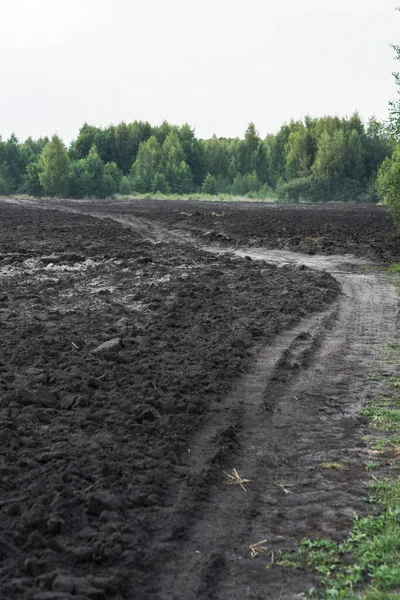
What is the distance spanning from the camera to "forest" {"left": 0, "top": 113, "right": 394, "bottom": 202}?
272ft

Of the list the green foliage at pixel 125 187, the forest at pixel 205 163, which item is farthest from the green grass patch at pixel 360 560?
the green foliage at pixel 125 187

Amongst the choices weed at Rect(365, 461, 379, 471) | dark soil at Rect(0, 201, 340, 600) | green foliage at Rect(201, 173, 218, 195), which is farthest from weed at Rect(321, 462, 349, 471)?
green foliage at Rect(201, 173, 218, 195)

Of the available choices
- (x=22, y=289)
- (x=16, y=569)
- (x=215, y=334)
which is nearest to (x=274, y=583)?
(x=16, y=569)

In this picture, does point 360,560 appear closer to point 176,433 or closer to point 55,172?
point 176,433

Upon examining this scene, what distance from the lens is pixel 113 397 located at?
7988 millimetres

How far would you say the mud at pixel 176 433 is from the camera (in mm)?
4816

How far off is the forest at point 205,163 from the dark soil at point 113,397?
6232 centimetres

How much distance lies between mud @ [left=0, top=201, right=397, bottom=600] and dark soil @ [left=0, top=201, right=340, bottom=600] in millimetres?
19

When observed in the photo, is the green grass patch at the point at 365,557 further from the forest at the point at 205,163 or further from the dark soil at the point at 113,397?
the forest at the point at 205,163

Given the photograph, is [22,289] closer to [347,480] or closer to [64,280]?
[64,280]

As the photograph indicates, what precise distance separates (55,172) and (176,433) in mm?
79578

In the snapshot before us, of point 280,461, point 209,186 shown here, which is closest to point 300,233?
point 280,461

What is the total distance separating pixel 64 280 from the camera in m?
17.5

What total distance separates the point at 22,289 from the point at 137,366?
24.7ft
